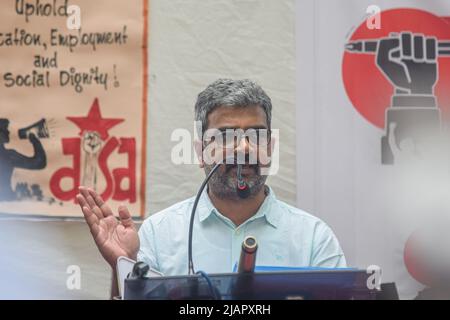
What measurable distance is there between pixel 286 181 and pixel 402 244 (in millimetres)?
421

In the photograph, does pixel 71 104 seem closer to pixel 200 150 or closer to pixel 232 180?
pixel 200 150

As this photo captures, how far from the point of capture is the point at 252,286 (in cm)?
105

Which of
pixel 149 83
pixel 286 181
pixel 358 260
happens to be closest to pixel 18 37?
pixel 149 83

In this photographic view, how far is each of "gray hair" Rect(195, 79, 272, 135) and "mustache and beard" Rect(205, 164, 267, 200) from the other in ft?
0.47

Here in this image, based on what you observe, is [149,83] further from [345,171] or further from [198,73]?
[345,171]

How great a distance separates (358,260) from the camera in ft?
7.19

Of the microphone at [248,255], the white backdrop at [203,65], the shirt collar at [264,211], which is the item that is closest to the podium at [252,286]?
the microphone at [248,255]

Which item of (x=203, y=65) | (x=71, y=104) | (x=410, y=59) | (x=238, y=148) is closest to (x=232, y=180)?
(x=238, y=148)

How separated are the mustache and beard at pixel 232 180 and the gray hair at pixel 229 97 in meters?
0.14

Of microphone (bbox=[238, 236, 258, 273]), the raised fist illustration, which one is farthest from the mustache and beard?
the raised fist illustration

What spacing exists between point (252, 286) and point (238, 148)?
613 millimetres

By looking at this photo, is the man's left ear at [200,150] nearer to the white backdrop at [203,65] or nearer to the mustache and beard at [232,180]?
the mustache and beard at [232,180]
